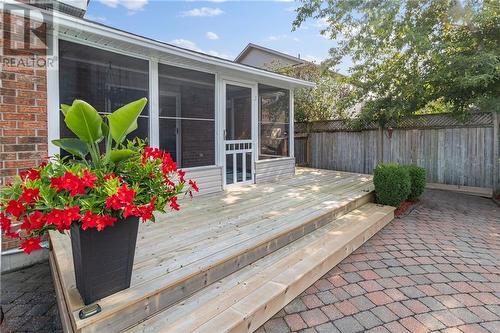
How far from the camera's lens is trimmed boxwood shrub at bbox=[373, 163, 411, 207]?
507 centimetres

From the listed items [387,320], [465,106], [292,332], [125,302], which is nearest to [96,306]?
[125,302]

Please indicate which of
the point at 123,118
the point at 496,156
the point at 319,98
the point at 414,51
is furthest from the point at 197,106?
the point at 496,156

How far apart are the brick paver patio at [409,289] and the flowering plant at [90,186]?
1.33 meters

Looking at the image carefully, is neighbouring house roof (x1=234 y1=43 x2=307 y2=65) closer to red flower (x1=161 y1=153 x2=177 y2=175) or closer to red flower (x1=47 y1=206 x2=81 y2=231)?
red flower (x1=161 y1=153 x2=177 y2=175)

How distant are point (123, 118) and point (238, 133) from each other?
4.10 metres

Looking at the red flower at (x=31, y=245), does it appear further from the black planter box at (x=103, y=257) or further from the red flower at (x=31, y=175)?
the red flower at (x=31, y=175)

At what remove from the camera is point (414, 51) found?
691cm

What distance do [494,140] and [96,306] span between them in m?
8.08

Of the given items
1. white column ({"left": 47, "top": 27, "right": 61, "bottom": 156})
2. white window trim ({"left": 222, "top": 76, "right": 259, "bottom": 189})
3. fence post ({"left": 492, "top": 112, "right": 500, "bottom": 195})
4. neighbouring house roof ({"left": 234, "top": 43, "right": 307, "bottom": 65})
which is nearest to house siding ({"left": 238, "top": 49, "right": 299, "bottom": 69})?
neighbouring house roof ({"left": 234, "top": 43, "right": 307, "bottom": 65})

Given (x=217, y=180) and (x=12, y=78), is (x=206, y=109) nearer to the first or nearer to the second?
(x=217, y=180)

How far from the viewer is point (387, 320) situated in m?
2.23

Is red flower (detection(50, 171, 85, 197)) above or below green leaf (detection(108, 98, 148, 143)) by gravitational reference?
below

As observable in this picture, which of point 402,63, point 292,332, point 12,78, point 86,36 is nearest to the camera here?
point 292,332

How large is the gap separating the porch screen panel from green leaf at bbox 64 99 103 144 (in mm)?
Result: 2000
